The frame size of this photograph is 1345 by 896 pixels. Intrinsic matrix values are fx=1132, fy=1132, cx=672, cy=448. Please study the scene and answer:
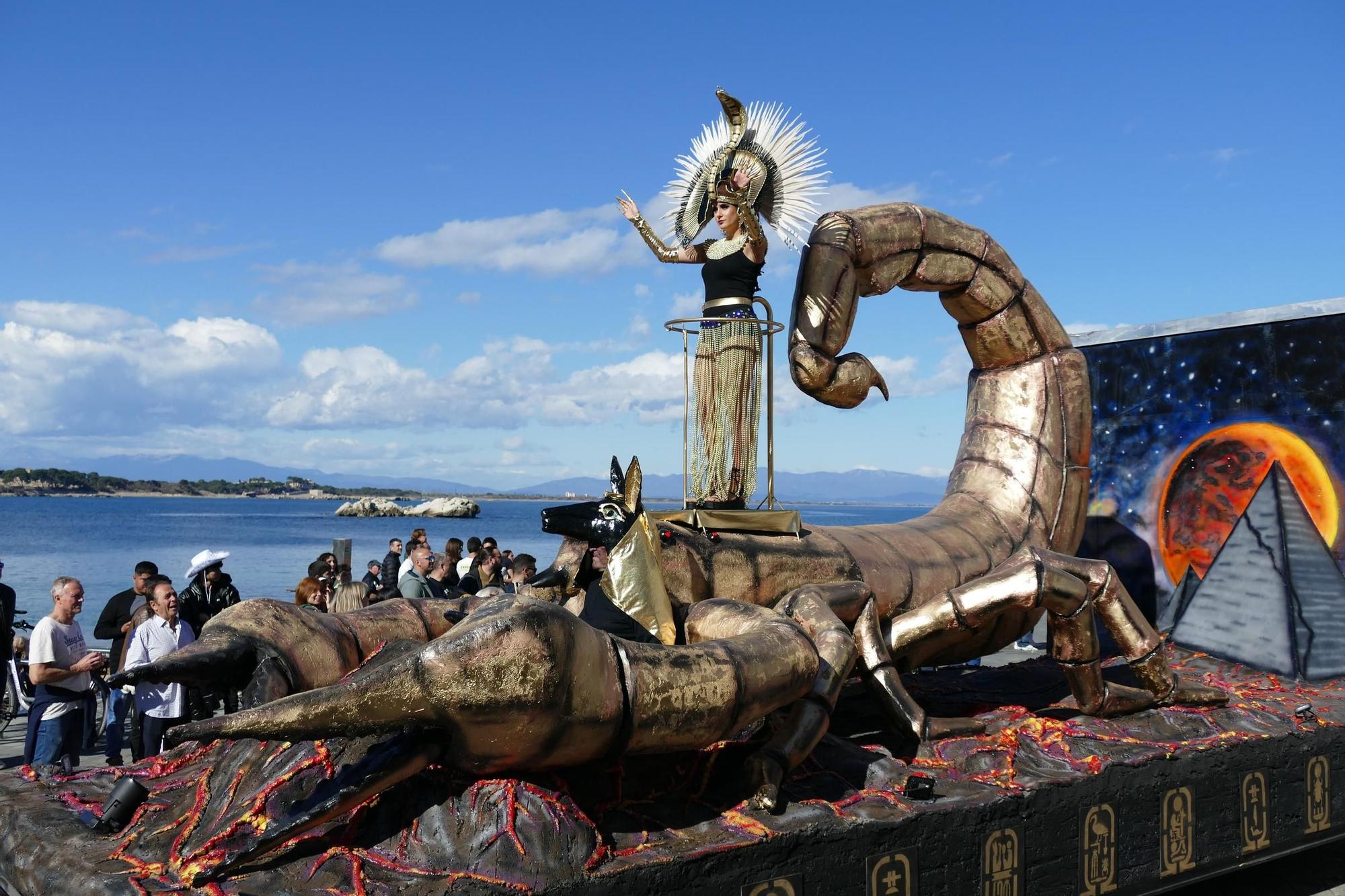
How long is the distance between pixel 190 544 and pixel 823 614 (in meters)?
55.2

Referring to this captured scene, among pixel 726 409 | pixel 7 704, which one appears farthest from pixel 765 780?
pixel 7 704

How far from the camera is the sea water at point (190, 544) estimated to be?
30.8 meters

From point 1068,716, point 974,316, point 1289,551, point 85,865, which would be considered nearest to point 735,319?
point 974,316

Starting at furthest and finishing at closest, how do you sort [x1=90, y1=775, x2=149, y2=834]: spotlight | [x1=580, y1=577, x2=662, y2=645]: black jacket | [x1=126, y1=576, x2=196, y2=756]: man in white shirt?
1. [x1=126, y1=576, x2=196, y2=756]: man in white shirt
2. [x1=580, y1=577, x2=662, y2=645]: black jacket
3. [x1=90, y1=775, x2=149, y2=834]: spotlight

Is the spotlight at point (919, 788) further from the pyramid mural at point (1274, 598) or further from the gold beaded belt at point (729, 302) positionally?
the pyramid mural at point (1274, 598)

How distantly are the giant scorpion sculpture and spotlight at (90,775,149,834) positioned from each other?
0.43 meters

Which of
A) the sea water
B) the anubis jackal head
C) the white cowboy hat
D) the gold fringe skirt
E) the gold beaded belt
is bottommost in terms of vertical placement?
the sea water

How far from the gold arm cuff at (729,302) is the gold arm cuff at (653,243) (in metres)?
0.37

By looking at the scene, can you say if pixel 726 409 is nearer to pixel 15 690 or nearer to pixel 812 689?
pixel 812 689

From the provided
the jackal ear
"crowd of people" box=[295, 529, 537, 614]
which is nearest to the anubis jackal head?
the jackal ear

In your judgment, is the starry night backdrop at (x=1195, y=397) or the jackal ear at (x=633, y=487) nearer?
the jackal ear at (x=633, y=487)

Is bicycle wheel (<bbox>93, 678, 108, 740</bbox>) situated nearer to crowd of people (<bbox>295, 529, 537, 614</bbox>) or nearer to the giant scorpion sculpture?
crowd of people (<bbox>295, 529, 537, 614</bbox>)

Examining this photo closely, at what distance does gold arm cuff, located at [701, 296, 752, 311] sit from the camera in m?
5.59

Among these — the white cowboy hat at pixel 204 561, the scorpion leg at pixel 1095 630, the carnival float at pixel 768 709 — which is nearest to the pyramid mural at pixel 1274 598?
the carnival float at pixel 768 709
